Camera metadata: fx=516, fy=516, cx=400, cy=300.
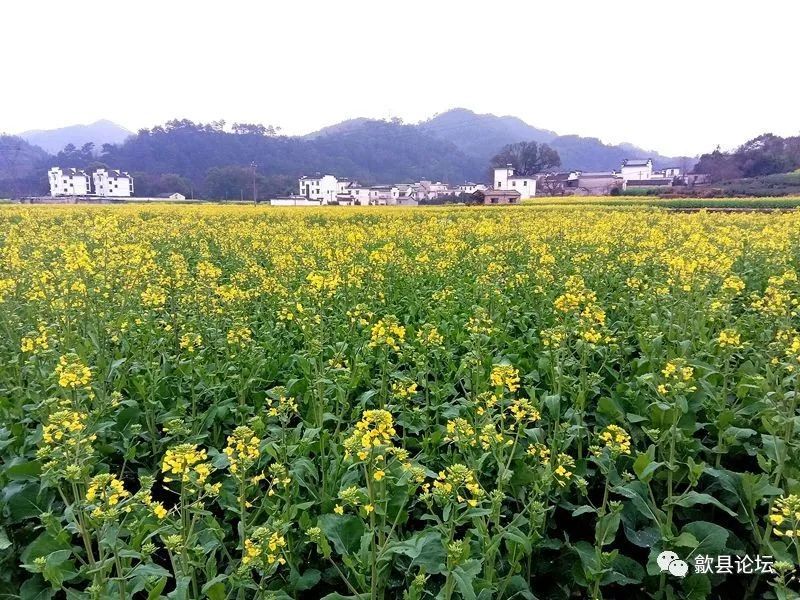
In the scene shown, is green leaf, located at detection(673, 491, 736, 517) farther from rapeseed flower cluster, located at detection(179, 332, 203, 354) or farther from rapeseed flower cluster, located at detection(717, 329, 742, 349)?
rapeseed flower cluster, located at detection(179, 332, 203, 354)

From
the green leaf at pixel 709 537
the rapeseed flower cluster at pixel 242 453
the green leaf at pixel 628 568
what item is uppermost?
the rapeseed flower cluster at pixel 242 453

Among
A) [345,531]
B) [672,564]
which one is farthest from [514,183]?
[345,531]

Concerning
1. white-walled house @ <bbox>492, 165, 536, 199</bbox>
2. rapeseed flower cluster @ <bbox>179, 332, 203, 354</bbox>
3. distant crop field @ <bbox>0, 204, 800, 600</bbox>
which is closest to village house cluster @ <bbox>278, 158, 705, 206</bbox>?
white-walled house @ <bbox>492, 165, 536, 199</bbox>

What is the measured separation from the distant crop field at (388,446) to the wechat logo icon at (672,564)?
0.04ft

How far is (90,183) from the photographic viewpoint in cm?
9556

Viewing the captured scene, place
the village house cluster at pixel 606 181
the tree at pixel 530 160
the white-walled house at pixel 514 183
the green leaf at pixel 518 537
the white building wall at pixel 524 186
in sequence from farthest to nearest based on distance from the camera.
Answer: the tree at pixel 530 160
the white-walled house at pixel 514 183
the white building wall at pixel 524 186
the village house cluster at pixel 606 181
the green leaf at pixel 518 537

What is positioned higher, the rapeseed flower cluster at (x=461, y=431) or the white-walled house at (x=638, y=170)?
the white-walled house at (x=638, y=170)

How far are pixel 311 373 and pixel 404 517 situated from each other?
1.64m

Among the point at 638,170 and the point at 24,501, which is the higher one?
the point at 638,170

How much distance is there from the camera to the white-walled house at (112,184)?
3617 inches

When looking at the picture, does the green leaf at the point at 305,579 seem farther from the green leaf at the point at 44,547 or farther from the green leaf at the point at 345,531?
the green leaf at the point at 44,547

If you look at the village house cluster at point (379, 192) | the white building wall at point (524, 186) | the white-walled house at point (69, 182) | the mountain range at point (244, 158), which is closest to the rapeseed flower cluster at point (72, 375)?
the village house cluster at point (379, 192)

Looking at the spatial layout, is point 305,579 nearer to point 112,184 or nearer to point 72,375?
point 72,375

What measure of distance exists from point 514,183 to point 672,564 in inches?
3261
